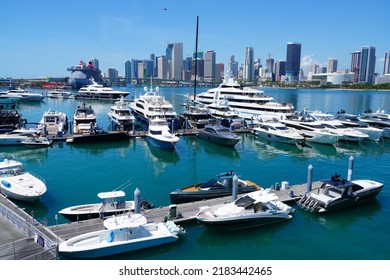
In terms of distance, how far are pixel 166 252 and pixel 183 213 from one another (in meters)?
3.89

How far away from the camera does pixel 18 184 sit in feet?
76.4

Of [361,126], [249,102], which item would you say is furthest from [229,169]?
[249,102]

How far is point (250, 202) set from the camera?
20.0 m

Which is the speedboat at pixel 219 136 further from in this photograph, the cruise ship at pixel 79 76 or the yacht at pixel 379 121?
the cruise ship at pixel 79 76

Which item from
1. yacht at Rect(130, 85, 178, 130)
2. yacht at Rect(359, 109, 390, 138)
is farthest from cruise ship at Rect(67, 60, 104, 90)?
yacht at Rect(359, 109, 390, 138)

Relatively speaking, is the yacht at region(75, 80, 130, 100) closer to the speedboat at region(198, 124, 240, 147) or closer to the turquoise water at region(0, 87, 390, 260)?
the turquoise water at region(0, 87, 390, 260)

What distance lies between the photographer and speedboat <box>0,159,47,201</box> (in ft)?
73.4

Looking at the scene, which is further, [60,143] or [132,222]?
[60,143]

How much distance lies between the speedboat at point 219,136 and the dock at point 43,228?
18.1 meters

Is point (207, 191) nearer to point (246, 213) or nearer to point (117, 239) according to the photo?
point (246, 213)

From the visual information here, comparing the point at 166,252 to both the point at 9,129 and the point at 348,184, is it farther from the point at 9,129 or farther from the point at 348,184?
the point at 9,129

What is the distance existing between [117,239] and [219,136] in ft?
92.0

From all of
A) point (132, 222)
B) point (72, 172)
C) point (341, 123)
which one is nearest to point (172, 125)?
point (72, 172)

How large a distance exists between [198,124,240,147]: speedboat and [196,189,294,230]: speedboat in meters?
21.4
